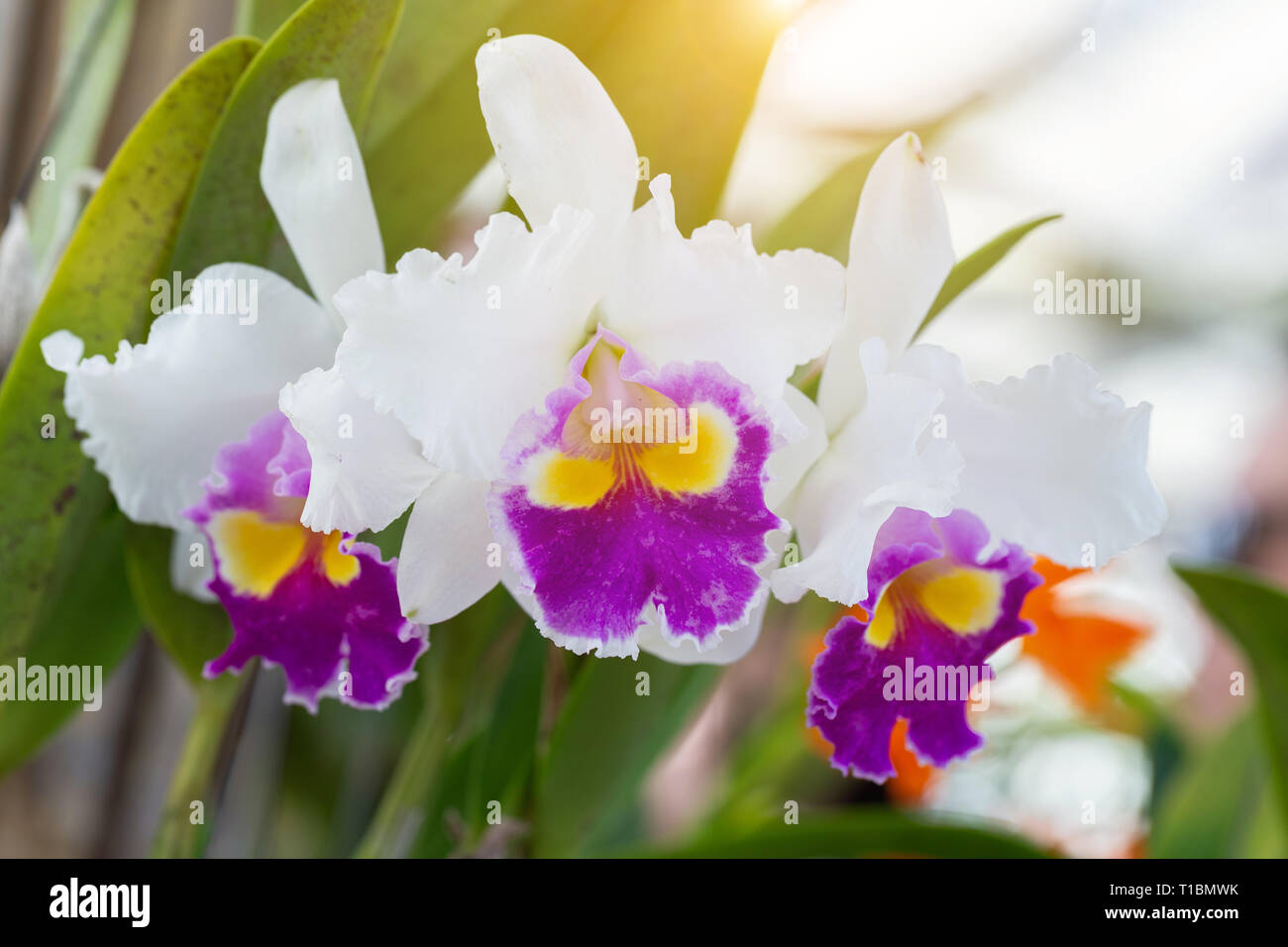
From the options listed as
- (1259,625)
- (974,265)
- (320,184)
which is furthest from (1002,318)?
(320,184)

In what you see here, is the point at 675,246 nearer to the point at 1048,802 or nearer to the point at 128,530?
the point at 128,530

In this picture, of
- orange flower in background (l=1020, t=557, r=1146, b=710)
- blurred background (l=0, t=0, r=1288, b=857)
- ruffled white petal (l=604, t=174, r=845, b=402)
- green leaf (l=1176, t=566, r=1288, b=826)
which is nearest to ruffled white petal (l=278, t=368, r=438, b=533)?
ruffled white petal (l=604, t=174, r=845, b=402)

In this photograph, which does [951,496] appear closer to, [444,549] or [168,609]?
[444,549]

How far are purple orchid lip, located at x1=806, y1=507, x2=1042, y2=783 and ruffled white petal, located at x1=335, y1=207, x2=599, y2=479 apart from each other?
0.18m

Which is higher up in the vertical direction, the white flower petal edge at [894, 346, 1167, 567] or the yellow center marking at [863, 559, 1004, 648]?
the white flower petal edge at [894, 346, 1167, 567]

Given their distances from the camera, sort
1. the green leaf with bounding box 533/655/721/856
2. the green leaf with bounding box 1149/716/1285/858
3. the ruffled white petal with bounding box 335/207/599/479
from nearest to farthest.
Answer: the ruffled white petal with bounding box 335/207/599/479, the green leaf with bounding box 533/655/721/856, the green leaf with bounding box 1149/716/1285/858

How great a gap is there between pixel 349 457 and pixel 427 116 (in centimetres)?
30

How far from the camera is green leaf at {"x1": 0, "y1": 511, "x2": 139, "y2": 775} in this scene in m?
0.60


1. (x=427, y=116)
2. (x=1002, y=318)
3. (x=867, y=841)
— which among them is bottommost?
(x=867, y=841)

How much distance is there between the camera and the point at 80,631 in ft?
2.03

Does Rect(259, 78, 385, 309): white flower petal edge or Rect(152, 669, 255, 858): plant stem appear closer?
Rect(259, 78, 385, 309): white flower petal edge

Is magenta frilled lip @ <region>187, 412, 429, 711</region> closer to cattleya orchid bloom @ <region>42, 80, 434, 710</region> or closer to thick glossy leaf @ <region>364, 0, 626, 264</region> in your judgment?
cattleya orchid bloom @ <region>42, 80, 434, 710</region>

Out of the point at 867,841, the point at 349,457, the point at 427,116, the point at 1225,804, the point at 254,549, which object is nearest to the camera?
the point at 349,457
